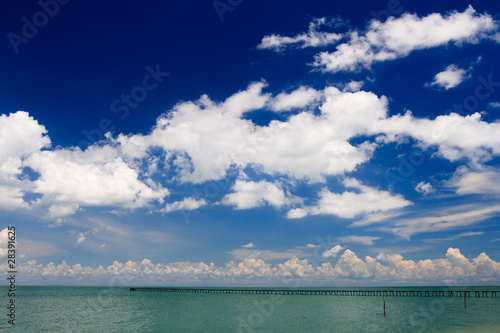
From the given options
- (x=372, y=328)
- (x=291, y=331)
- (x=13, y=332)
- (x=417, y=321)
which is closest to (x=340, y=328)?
(x=372, y=328)

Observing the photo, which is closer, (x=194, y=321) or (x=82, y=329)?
(x=82, y=329)

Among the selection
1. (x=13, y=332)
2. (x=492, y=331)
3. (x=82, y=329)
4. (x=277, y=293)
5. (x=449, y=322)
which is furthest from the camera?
(x=277, y=293)

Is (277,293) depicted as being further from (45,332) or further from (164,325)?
(45,332)

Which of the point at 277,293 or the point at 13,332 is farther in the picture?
the point at 277,293

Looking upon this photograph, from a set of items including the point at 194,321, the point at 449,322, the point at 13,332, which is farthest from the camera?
the point at 194,321

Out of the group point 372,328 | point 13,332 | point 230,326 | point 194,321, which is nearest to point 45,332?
point 13,332

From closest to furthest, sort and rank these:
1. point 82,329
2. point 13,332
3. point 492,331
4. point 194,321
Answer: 1. point 492,331
2. point 13,332
3. point 82,329
4. point 194,321

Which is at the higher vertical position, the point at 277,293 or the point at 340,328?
the point at 340,328

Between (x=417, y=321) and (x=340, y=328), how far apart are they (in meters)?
15.0

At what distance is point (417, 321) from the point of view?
54344 mm

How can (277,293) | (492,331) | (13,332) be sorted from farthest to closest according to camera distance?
(277,293)
(13,332)
(492,331)

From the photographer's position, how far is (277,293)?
13112 cm

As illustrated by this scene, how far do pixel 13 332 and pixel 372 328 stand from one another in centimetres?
4794

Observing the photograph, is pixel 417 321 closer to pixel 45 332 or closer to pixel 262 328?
pixel 262 328
